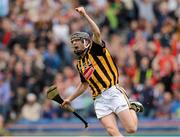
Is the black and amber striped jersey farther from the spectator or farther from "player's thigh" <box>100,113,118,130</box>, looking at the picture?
the spectator

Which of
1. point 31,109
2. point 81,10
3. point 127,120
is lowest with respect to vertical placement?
point 31,109

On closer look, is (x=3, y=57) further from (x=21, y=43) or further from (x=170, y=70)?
(x=170, y=70)

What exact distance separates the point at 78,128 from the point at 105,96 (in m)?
5.51

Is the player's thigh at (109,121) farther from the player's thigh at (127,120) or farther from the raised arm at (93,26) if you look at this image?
the raised arm at (93,26)

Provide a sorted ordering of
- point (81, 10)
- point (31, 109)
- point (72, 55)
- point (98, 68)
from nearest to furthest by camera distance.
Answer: point (81, 10), point (98, 68), point (31, 109), point (72, 55)

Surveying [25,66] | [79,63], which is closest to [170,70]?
[25,66]

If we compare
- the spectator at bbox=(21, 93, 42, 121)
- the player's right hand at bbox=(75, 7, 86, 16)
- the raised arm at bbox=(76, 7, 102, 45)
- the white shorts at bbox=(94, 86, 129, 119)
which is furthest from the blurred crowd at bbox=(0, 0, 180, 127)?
the player's right hand at bbox=(75, 7, 86, 16)

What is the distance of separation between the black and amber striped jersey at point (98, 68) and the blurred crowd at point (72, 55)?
481 cm

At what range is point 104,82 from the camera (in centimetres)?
1488

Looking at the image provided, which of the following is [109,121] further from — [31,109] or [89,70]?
[31,109]

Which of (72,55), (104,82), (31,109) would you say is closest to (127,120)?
(104,82)

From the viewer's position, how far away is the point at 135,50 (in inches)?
822

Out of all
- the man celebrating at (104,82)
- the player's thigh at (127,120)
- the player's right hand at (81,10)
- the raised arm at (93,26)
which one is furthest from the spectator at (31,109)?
the player's right hand at (81,10)

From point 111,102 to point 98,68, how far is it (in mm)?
596
